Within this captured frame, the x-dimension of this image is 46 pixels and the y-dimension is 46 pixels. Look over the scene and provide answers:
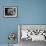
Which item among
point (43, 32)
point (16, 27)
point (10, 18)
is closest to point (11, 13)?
point (10, 18)

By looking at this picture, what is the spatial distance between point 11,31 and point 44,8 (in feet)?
3.32

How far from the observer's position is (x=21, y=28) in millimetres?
3219

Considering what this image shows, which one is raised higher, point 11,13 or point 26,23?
point 11,13

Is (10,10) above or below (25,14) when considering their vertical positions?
above

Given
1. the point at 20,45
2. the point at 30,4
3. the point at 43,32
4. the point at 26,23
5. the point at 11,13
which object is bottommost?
the point at 20,45

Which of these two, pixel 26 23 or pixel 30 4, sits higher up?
pixel 30 4

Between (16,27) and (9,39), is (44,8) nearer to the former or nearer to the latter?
(16,27)

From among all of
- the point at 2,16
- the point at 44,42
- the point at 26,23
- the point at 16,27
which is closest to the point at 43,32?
the point at 44,42

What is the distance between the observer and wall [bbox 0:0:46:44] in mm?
3277

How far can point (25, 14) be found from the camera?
10.8 ft

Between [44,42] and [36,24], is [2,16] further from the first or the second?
[44,42]

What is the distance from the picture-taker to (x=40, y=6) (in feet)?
10.8

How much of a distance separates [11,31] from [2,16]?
44 cm

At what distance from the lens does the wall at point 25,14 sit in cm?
328
